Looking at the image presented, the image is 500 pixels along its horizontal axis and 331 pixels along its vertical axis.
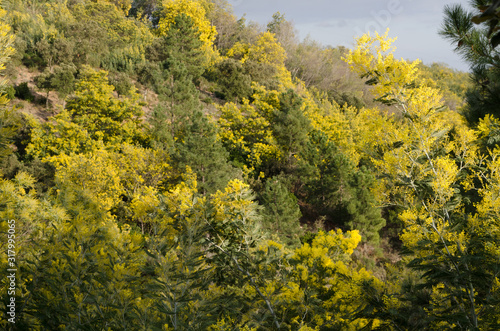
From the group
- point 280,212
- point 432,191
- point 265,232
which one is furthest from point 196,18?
point 432,191

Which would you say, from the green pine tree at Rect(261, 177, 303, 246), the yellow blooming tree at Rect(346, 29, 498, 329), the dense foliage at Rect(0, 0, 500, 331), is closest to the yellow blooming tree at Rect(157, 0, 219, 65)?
the dense foliage at Rect(0, 0, 500, 331)

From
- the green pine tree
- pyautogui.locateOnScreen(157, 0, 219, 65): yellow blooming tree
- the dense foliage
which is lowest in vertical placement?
the green pine tree

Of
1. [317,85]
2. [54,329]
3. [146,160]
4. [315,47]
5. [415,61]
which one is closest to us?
[54,329]

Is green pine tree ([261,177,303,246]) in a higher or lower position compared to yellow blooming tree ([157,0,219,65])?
lower

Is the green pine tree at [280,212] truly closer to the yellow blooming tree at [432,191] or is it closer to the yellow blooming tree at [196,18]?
the yellow blooming tree at [432,191]

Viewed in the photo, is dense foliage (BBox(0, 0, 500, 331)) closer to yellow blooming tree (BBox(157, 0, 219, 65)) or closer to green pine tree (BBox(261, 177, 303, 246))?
green pine tree (BBox(261, 177, 303, 246))

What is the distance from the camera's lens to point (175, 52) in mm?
25062

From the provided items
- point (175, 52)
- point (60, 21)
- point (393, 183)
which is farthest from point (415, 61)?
point (60, 21)

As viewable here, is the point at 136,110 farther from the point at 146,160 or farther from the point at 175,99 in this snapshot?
the point at 146,160

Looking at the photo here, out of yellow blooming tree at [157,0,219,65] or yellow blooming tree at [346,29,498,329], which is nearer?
yellow blooming tree at [346,29,498,329]

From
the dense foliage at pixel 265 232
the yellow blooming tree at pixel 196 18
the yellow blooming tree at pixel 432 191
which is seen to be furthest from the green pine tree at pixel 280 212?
the yellow blooming tree at pixel 196 18

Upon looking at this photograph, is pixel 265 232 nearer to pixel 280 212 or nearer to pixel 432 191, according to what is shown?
pixel 432 191

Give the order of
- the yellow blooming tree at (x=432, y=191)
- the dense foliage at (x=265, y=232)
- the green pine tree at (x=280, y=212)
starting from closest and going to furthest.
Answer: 1. the dense foliage at (x=265, y=232)
2. the yellow blooming tree at (x=432, y=191)
3. the green pine tree at (x=280, y=212)

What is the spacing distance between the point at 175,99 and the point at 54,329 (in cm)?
1731
